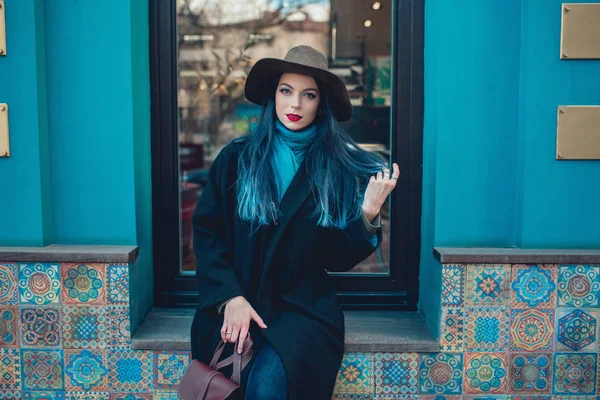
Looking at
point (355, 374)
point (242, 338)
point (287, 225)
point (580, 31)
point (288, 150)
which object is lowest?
point (355, 374)

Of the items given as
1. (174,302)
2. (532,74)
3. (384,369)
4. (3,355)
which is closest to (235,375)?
(384,369)

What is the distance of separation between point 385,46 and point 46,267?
1917mm

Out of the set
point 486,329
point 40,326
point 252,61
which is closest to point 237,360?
point 40,326

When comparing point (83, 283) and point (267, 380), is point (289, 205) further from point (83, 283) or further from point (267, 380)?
point (83, 283)

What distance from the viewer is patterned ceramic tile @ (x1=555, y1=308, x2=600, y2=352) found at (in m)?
2.51

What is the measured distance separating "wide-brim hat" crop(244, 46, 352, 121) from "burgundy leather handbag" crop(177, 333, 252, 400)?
97 cm

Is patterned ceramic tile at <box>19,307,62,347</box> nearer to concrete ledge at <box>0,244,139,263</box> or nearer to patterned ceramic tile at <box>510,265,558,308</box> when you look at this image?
concrete ledge at <box>0,244,139,263</box>

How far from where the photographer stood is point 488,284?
2.49m

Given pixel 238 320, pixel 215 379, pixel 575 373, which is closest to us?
pixel 215 379

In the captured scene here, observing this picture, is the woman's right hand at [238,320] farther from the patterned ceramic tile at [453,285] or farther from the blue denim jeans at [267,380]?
the patterned ceramic tile at [453,285]

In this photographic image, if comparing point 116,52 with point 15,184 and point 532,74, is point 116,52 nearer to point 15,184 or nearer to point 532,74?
point 15,184

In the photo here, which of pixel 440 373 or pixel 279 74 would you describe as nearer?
pixel 279 74

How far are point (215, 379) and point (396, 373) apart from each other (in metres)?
0.87

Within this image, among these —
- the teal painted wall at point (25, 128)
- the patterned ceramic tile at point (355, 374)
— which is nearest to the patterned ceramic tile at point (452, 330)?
the patterned ceramic tile at point (355, 374)
